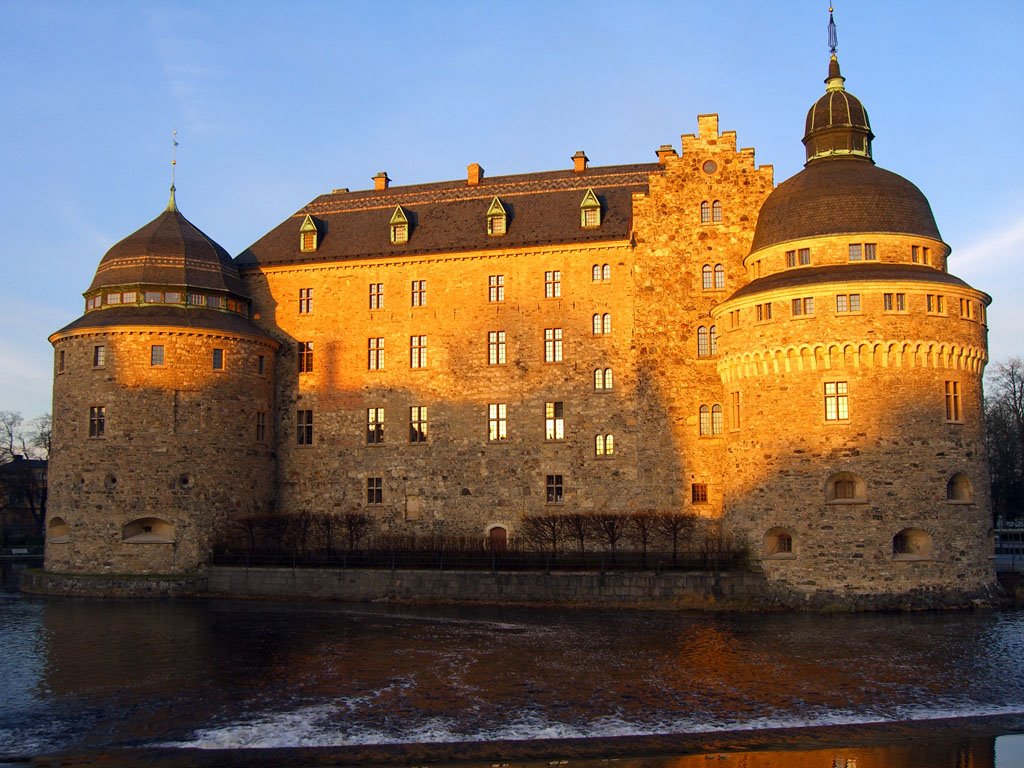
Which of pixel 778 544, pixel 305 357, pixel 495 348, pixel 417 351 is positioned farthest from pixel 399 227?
pixel 778 544

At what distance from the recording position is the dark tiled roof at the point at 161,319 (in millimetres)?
39500

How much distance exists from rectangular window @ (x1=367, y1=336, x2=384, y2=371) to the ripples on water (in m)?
14.6

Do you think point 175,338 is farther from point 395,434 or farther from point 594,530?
point 594,530

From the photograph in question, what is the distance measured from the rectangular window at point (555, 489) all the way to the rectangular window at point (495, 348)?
575 centimetres

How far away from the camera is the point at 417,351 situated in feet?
141

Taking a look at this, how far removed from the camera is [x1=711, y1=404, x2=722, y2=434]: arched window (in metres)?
38.4

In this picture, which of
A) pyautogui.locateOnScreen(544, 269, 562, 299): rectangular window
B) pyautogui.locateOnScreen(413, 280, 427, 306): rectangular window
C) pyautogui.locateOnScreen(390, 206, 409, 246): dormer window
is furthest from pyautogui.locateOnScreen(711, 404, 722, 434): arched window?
pyautogui.locateOnScreen(390, 206, 409, 246): dormer window

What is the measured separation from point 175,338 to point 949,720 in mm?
32709

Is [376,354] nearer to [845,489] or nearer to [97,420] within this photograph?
[97,420]

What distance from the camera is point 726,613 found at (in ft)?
104

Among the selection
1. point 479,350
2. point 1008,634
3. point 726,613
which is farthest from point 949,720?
point 479,350

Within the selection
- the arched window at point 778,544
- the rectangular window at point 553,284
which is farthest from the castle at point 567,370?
the arched window at point 778,544

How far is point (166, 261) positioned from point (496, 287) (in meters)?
14.9

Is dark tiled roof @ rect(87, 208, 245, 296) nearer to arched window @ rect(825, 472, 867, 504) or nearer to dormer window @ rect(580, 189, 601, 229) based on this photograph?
dormer window @ rect(580, 189, 601, 229)
